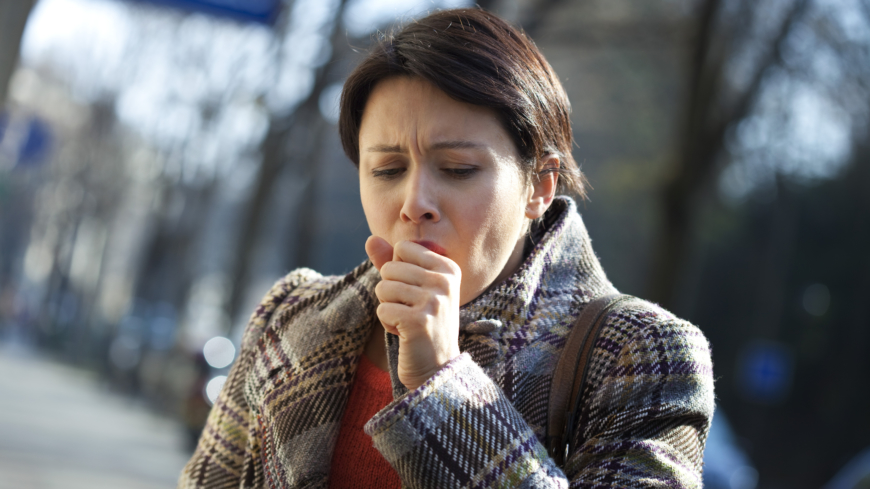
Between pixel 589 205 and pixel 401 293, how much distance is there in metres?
1.95

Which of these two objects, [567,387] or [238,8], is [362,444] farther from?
[238,8]

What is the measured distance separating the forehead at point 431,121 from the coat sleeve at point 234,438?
0.66 m

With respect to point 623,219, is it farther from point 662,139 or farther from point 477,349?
point 477,349

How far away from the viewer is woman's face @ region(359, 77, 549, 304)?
1.67m

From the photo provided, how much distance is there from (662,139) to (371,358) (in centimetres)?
1825

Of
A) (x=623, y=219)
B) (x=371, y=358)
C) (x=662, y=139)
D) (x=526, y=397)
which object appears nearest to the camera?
(x=526, y=397)

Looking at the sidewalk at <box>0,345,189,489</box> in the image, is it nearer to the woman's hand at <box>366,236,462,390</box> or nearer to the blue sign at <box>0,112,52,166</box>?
the blue sign at <box>0,112,52,166</box>

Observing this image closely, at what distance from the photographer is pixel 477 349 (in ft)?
5.74

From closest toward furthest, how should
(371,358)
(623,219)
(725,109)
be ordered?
(371,358)
(725,109)
(623,219)

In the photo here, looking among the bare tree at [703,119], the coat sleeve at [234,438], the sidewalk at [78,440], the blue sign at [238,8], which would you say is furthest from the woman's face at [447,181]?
the sidewalk at [78,440]

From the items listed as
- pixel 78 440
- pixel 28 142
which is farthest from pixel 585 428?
pixel 78 440

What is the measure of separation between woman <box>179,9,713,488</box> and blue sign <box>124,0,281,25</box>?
251 cm

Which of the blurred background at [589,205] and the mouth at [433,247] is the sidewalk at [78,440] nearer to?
the blurred background at [589,205]

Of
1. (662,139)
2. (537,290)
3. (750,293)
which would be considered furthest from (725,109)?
(750,293)
